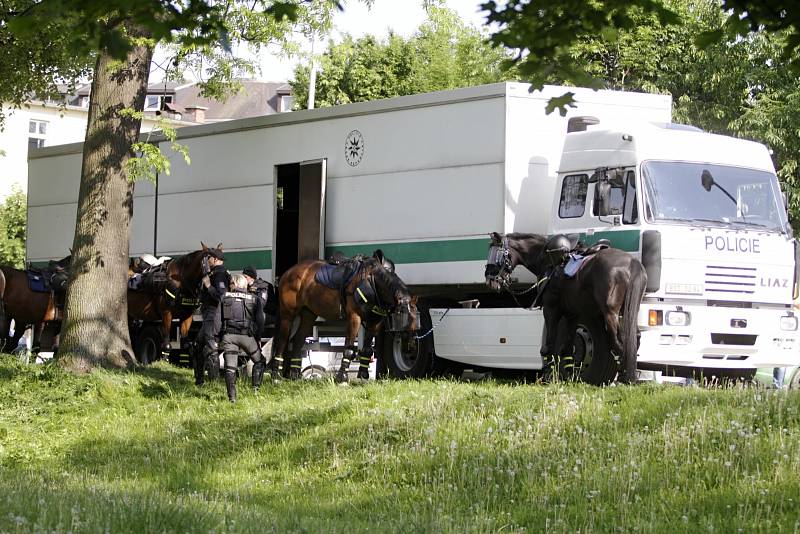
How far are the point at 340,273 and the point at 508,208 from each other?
263 centimetres

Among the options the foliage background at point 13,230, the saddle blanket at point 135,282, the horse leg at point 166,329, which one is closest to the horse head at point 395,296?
the horse leg at point 166,329

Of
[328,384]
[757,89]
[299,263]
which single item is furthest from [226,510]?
[757,89]

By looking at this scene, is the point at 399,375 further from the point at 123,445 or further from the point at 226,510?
the point at 226,510

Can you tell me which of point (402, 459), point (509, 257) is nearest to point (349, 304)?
point (509, 257)

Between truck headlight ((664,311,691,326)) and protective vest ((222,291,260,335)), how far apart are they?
502 cm

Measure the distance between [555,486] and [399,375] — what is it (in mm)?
8476

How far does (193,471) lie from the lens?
12.4 m

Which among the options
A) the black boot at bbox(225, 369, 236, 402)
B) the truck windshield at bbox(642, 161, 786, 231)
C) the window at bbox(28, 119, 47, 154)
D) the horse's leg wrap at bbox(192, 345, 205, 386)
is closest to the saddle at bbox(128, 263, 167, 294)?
the horse's leg wrap at bbox(192, 345, 205, 386)

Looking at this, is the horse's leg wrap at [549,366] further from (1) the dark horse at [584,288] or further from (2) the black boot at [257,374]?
(2) the black boot at [257,374]

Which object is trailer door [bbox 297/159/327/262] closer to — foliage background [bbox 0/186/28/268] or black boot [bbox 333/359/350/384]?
black boot [bbox 333/359/350/384]

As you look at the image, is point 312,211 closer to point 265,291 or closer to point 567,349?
point 265,291

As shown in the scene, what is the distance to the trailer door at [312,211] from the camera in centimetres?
1952

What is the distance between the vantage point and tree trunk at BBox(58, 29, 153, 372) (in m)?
18.6

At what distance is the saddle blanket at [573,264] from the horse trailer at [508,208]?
1.98ft
